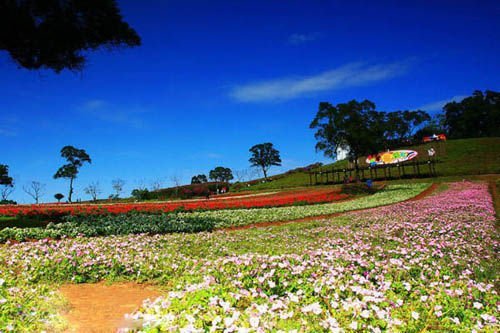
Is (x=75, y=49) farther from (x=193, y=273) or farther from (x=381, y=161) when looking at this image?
(x=381, y=161)

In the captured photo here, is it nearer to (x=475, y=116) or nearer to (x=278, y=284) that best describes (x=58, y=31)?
(x=278, y=284)

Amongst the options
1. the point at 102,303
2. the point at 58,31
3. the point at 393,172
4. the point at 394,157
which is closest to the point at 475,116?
the point at 394,157

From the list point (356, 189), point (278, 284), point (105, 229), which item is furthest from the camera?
A: point (356, 189)

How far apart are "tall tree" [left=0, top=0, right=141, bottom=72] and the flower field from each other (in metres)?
10.6

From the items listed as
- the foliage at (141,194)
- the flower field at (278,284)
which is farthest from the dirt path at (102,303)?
the foliage at (141,194)

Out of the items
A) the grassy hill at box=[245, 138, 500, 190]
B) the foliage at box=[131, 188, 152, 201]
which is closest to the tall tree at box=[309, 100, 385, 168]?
the grassy hill at box=[245, 138, 500, 190]

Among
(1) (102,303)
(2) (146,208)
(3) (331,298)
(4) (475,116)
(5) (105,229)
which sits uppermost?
(4) (475,116)

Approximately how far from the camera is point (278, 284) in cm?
491

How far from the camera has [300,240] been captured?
10008 mm

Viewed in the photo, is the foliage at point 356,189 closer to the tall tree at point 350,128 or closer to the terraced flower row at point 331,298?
the tall tree at point 350,128

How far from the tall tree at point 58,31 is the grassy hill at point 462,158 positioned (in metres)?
45.2

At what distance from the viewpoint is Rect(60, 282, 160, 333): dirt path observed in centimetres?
436

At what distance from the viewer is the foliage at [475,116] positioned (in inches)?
4126

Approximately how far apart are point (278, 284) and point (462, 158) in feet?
220
